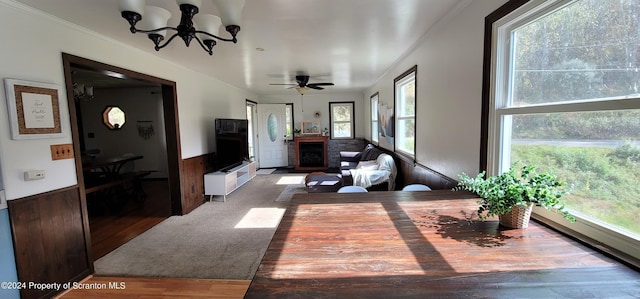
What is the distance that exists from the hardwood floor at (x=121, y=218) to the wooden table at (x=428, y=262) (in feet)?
9.63

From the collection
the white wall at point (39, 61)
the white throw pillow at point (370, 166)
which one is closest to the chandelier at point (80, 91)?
the white wall at point (39, 61)

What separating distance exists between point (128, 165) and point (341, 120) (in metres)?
5.85

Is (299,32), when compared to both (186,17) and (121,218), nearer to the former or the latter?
(186,17)

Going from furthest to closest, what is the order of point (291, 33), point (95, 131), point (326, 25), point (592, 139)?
point (95, 131) → point (291, 33) → point (326, 25) → point (592, 139)

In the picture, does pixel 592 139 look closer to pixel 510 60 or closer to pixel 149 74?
pixel 510 60

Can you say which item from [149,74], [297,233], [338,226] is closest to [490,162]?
[338,226]

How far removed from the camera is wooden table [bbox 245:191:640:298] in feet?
2.92

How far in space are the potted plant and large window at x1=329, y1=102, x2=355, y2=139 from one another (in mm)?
7002

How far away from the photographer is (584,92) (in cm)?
122

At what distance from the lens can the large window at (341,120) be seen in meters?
8.28

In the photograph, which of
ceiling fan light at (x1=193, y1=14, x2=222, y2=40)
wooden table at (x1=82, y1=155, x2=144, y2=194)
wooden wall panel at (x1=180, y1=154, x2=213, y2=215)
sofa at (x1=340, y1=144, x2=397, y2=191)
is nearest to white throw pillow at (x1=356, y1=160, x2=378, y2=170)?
sofa at (x1=340, y1=144, x2=397, y2=191)

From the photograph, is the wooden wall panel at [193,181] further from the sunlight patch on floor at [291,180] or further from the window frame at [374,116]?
the window frame at [374,116]

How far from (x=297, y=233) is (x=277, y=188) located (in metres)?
4.35

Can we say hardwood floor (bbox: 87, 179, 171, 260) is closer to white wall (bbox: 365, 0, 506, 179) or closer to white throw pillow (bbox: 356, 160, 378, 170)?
white throw pillow (bbox: 356, 160, 378, 170)
